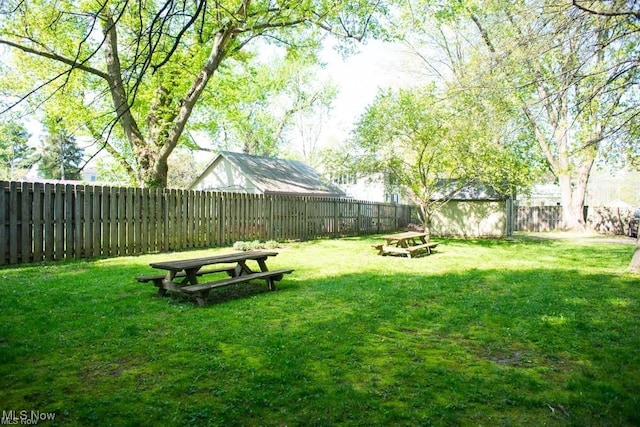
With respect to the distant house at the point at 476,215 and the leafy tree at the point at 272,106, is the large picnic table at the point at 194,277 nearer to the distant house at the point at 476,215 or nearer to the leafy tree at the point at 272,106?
the distant house at the point at 476,215

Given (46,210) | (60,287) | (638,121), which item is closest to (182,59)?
(46,210)

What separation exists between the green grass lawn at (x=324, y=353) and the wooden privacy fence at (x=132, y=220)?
1737 mm

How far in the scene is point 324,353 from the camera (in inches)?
159

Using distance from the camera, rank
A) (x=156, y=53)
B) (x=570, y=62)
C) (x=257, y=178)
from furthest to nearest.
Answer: (x=257, y=178) → (x=156, y=53) → (x=570, y=62)

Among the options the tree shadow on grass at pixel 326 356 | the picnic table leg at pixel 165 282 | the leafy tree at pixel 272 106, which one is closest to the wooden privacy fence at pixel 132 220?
the tree shadow on grass at pixel 326 356

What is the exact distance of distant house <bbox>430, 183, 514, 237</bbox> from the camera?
20141 millimetres

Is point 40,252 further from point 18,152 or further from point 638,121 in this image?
point 18,152

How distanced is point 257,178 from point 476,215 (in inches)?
457

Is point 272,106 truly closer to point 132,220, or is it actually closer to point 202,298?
point 132,220

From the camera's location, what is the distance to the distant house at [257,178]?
22.0 metres
